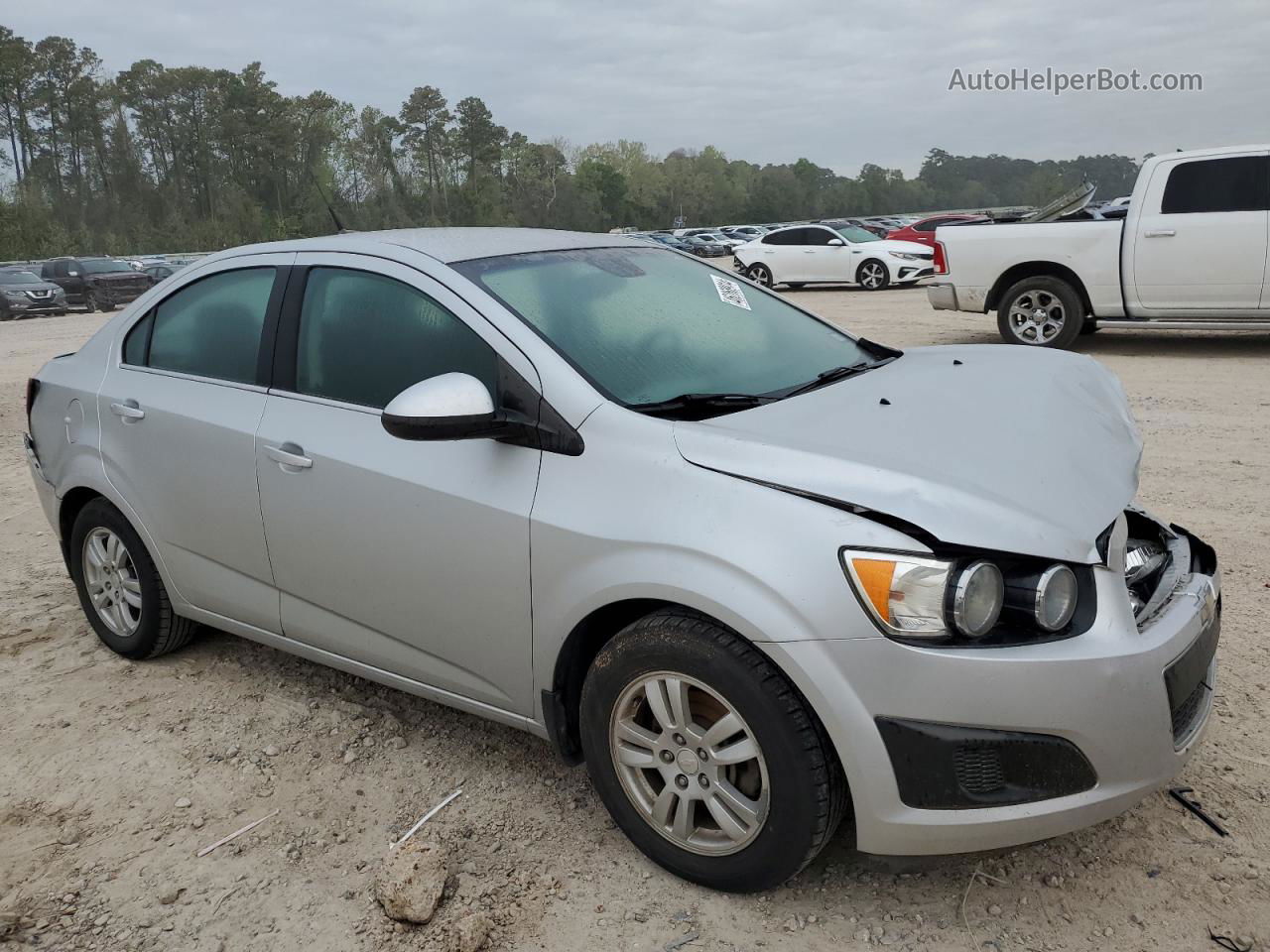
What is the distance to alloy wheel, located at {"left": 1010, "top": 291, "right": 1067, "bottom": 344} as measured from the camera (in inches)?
420

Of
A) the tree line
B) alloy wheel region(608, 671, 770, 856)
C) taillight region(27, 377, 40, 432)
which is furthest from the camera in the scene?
the tree line

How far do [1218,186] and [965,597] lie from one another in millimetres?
9246

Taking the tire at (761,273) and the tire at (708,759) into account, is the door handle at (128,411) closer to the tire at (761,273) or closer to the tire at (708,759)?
the tire at (708,759)

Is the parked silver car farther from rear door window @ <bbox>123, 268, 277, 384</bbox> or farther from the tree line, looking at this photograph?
the tree line

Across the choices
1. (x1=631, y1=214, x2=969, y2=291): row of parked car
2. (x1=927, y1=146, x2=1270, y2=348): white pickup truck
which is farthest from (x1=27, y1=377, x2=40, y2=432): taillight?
(x1=631, y1=214, x2=969, y2=291): row of parked car

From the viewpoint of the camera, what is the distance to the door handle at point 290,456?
316cm

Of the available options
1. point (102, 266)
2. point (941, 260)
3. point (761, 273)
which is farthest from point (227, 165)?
point (941, 260)

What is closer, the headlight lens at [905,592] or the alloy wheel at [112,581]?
the headlight lens at [905,592]

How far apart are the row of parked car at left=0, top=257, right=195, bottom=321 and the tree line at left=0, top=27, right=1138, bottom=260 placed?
26.1m

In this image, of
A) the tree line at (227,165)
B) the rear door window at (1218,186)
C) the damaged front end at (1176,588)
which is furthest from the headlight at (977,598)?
the tree line at (227,165)

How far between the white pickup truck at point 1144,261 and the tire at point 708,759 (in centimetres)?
920

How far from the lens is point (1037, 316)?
1077 cm

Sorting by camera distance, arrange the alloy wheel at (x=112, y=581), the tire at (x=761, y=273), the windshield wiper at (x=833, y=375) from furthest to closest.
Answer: the tire at (x=761, y=273)
the alloy wheel at (x=112, y=581)
the windshield wiper at (x=833, y=375)

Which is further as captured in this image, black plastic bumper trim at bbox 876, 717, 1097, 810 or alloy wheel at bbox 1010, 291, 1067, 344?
alloy wheel at bbox 1010, 291, 1067, 344
